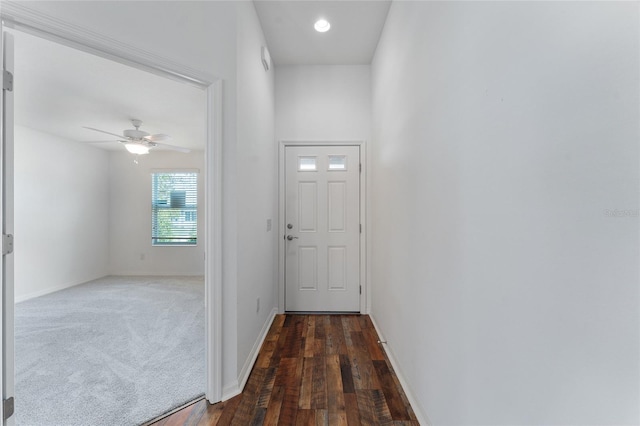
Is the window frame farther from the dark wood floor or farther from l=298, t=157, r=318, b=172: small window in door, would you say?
the dark wood floor

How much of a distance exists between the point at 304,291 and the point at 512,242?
2564mm

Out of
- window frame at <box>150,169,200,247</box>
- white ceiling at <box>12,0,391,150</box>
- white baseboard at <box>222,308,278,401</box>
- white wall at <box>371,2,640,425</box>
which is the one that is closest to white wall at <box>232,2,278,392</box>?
white baseboard at <box>222,308,278,401</box>

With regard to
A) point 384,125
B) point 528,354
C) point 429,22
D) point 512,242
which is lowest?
point 528,354

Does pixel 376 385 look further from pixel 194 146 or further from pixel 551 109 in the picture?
pixel 194 146

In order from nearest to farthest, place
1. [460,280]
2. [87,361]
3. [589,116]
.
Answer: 1. [589,116]
2. [460,280]
3. [87,361]

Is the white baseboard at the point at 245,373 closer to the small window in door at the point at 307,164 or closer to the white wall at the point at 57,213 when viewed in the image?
the small window in door at the point at 307,164

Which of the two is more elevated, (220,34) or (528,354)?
(220,34)

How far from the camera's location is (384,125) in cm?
240

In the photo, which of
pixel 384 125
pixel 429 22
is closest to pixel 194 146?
pixel 384 125

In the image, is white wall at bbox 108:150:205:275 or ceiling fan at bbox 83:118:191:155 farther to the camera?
white wall at bbox 108:150:205:275

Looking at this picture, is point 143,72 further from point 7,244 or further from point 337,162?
point 337,162

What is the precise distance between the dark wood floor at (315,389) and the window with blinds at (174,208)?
3.85 metres

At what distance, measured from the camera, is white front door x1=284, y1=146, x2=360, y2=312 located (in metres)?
3.08

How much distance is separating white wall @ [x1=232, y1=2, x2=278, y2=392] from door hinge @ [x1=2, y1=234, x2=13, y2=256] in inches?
41.1
